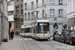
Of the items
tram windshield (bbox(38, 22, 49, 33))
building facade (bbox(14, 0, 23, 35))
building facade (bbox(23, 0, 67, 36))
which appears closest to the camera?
tram windshield (bbox(38, 22, 49, 33))

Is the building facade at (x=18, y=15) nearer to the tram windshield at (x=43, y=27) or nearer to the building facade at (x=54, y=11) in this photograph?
the building facade at (x=54, y=11)

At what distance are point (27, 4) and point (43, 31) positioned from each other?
3072 cm

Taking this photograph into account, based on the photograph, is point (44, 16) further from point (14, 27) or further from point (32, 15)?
point (14, 27)

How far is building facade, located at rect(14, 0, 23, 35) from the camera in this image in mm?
65000

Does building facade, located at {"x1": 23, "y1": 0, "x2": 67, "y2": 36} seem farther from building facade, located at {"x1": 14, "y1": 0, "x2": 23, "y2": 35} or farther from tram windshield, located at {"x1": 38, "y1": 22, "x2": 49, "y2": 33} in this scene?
tram windshield, located at {"x1": 38, "y1": 22, "x2": 49, "y2": 33}

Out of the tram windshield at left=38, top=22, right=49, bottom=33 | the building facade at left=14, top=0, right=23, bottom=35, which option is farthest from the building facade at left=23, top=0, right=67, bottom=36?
the tram windshield at left=38, top=22, right=49, bottom=33

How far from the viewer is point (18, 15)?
213 ft

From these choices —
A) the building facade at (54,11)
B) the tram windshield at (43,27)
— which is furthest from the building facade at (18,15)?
the tram windshield at (43,27)

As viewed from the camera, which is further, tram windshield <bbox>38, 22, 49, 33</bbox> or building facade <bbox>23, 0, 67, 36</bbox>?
building facade <bbox>23, 0, 67, 36</bbox>

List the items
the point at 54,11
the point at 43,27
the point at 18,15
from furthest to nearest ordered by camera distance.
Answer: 1. the point at 18,15
2. the point at 54,11
3. the point at 43,27

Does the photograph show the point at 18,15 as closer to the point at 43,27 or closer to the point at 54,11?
the point at 54,11

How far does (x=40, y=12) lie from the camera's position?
49.7 metres

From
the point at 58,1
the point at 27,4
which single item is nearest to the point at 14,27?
the point at 27,4

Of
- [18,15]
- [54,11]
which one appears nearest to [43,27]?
[54,11]
